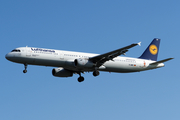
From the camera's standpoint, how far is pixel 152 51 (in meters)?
54.4

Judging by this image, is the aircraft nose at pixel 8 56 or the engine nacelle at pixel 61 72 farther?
the engine nacelle at pixel 61 72

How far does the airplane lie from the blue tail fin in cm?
178

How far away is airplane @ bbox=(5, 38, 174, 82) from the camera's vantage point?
4253 cm

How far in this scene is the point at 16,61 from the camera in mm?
42562

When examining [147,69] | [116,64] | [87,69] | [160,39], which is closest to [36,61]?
[87,69]

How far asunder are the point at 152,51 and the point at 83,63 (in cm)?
1638

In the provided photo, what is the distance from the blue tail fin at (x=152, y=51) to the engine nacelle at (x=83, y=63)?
12.6 metres

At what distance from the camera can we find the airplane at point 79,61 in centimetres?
4253

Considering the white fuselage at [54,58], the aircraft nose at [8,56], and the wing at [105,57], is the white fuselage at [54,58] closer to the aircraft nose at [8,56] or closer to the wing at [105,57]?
the aircraft nose at [8,56]

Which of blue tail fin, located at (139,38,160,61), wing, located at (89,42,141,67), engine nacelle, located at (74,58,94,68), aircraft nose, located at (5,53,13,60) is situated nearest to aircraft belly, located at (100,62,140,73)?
wing, located at (89,42,141,67)

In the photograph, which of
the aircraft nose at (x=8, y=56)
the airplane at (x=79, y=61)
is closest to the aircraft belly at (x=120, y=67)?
the airplane at (x=79, y=61)

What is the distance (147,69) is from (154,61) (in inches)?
105

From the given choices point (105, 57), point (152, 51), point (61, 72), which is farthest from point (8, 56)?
point (152, 51)

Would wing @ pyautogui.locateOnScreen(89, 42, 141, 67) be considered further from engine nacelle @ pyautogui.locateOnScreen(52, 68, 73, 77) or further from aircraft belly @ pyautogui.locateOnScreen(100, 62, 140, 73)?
engine nacelle @ pyautogui.locateOnScreen(52, 68, 73, 77)
